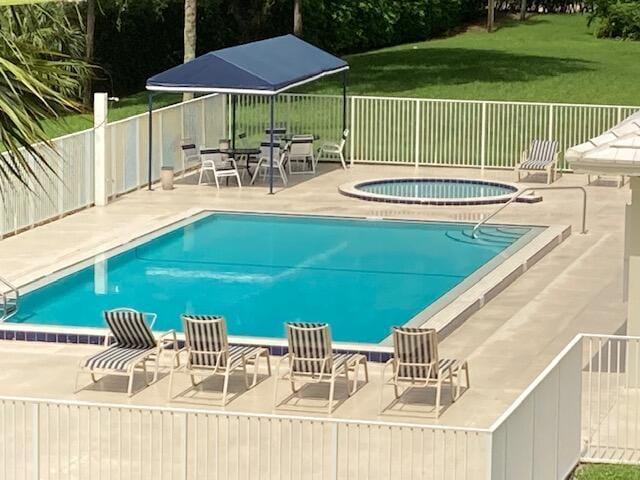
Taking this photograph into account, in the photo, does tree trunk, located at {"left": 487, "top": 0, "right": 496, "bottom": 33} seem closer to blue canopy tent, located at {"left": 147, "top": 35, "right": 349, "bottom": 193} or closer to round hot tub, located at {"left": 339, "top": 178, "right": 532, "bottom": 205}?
round hot tub, located at {"left": 339, "top": 178, "right": 532, "bottom": 205}

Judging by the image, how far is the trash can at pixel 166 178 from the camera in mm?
27875

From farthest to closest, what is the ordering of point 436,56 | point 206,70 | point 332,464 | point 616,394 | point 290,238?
1. point 436,56
2. point 206,70
3. point 290,238
4. point 616,394
5. point 332,464

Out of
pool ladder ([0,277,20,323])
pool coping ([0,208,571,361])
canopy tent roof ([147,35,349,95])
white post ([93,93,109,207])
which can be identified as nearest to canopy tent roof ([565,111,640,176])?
pool coping ([0,208,571,361])

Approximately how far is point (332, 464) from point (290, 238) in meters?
13.4

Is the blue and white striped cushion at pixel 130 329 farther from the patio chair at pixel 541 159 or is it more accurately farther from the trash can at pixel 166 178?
the patio chair at pixel 541 159

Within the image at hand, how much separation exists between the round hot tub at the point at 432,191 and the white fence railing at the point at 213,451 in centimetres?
1386

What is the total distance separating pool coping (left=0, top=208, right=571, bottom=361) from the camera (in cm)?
1727

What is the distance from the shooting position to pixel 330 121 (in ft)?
111

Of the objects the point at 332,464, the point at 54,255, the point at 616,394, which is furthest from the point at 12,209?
the point at 332,464

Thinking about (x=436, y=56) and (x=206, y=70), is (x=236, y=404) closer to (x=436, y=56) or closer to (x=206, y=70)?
(x=206, y=70)

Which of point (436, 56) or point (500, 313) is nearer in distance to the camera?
point (500, 313)

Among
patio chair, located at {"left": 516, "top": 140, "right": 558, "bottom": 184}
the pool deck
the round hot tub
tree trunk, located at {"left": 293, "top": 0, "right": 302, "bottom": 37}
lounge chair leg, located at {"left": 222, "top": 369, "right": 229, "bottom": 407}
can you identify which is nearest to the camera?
lounge chair leg, located at {"left": 222, "top": 369, "right": 229, "bottom": 407}

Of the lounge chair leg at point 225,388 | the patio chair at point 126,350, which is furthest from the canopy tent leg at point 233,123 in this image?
the lounge chair leg at point 225,388

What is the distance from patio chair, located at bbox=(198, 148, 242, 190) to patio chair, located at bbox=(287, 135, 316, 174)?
1129mm
